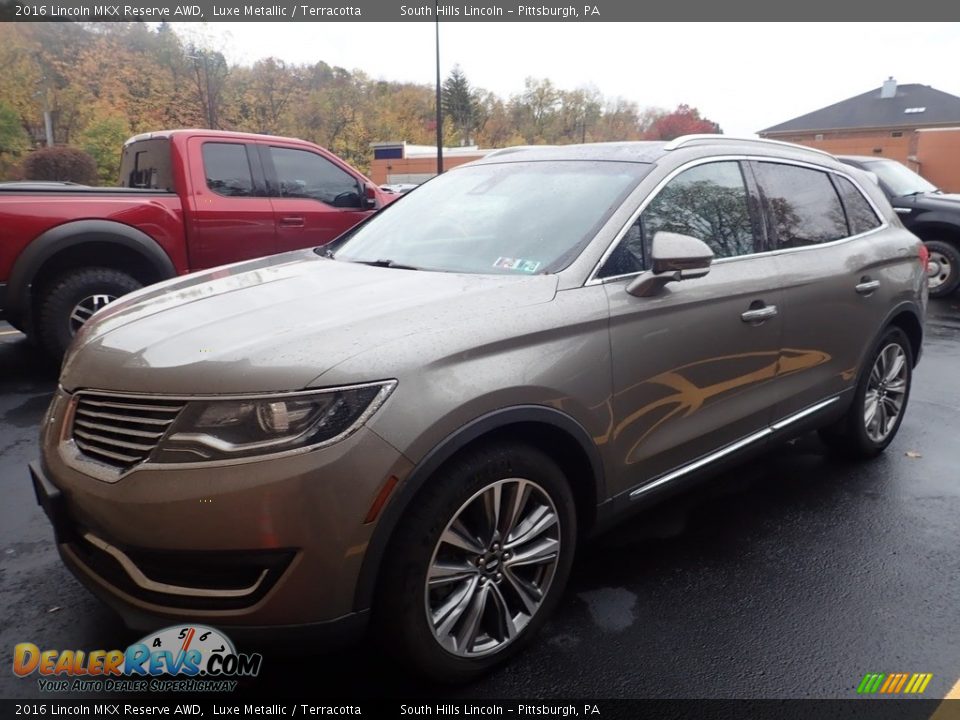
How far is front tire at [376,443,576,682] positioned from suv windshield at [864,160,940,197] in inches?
387

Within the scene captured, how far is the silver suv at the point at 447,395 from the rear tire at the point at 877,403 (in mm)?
577

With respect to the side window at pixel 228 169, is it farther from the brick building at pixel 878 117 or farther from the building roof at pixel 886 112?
the building roof at pixel 886 112

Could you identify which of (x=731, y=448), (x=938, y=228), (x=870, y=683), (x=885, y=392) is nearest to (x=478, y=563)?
(x=870, y=683)

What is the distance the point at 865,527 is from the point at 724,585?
1.02m

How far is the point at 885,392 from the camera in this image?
14.4 feet

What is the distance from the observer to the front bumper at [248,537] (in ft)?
6.26

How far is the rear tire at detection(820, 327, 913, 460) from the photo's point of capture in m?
4.17

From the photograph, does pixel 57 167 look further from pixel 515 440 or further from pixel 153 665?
pixel 515 440

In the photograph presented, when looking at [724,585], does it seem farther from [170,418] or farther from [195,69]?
[195,69]

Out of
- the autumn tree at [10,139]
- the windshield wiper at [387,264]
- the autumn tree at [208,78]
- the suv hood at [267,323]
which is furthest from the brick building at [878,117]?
the suv hood at [267,323]

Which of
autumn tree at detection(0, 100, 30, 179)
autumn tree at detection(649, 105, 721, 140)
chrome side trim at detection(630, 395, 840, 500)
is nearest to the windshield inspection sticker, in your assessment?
chrome side trim at detection(630, 395, 840, 500)

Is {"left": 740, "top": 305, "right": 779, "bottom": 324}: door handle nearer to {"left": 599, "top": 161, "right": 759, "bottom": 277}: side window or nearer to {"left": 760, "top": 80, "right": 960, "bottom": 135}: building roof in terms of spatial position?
{"left": 599, "top": 161, "right": 759, "bottom": 277}: side window

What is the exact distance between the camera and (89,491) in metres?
2.07

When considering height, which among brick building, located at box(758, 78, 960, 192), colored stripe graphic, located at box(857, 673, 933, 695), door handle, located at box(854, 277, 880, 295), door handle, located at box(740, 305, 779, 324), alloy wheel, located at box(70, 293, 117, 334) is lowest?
colored stripe graphic, located at box(857, 673, 933, 695)
